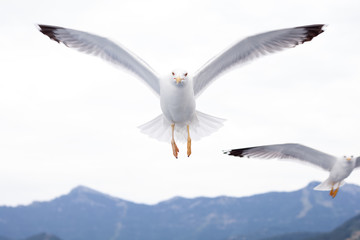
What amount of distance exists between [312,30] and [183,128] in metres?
2.27

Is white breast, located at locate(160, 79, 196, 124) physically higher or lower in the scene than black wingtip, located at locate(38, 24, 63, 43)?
lower

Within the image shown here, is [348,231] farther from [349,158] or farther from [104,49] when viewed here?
[104,49]

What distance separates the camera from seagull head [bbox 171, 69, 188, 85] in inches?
239

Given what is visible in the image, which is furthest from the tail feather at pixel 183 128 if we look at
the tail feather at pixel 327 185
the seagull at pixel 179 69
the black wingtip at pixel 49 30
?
the tail feather at pixel 327 185

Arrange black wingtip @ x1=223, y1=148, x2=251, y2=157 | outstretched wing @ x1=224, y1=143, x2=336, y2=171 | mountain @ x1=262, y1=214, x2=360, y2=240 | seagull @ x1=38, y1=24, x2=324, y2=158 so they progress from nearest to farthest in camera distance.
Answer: seagull @ x1=38, y1=24, x2=324, y2=158 → black wingtip @ x1=223, y1=148, x2=251, y2=157 → outstretched wing @ x1=224, y1=143, x2=336, y2=171 → mountain @ x1=262, y1=214, x2=360, y2=240

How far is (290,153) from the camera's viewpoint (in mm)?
8125

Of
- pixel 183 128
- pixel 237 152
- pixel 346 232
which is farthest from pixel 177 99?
pixel 346 232

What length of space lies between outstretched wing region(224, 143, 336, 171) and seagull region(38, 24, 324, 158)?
94 centimetres

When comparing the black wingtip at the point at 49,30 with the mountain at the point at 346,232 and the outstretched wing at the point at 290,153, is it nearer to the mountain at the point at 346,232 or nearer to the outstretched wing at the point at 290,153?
the outstretched wing at the point at 290,153

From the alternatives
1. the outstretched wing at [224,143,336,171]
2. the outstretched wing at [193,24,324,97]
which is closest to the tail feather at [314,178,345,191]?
the outstretched wing at [224,143,336,171]

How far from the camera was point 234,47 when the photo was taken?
657 cm

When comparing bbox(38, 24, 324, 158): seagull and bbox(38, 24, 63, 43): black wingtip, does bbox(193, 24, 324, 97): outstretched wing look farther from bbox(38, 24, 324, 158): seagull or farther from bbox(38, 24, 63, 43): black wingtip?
bbox(38, 24, 63, 43): black wingtip

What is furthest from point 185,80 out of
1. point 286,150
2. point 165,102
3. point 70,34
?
point 286,150

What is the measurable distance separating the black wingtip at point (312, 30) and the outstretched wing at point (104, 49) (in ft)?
6.95
